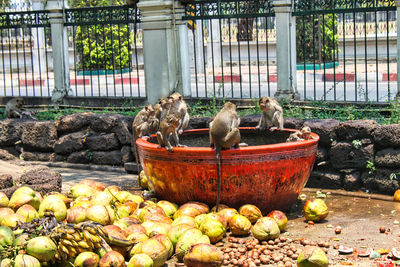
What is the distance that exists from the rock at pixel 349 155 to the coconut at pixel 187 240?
109 inches

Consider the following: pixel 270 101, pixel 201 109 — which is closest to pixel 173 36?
pixel 201 109

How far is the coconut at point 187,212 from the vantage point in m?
5.67

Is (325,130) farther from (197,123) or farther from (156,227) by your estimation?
(156,227)

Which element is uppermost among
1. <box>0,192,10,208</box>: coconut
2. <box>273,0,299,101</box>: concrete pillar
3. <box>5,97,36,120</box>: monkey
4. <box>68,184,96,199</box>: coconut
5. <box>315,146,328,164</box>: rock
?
<box>273,0,299,101</box>: concrete pillar

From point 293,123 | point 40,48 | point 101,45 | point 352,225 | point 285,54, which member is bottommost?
point 352,225

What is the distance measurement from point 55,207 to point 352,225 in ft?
9.35

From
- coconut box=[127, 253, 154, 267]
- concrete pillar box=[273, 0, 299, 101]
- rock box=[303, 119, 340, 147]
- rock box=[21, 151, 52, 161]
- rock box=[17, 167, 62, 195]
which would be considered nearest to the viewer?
coconut box=[127, 253, 154, 267]

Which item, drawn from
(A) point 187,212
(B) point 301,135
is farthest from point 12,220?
(B) point 301,135

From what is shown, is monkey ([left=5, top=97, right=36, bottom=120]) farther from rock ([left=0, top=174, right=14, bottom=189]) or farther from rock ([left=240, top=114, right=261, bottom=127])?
rock ([left=240, top=114, right=261, bottom=127])

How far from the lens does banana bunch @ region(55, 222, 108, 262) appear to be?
14.5ft

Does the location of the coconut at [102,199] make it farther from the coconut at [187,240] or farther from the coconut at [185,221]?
the coconut at [187,240]

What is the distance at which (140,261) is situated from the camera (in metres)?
4.43

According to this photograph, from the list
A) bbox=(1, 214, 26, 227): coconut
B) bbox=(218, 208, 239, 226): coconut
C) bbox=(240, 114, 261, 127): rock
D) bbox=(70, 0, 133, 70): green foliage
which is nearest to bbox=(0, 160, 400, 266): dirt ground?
bbox=(218, 208, 239, 226): coconut

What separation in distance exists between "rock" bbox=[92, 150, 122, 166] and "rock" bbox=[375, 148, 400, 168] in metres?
3.84
